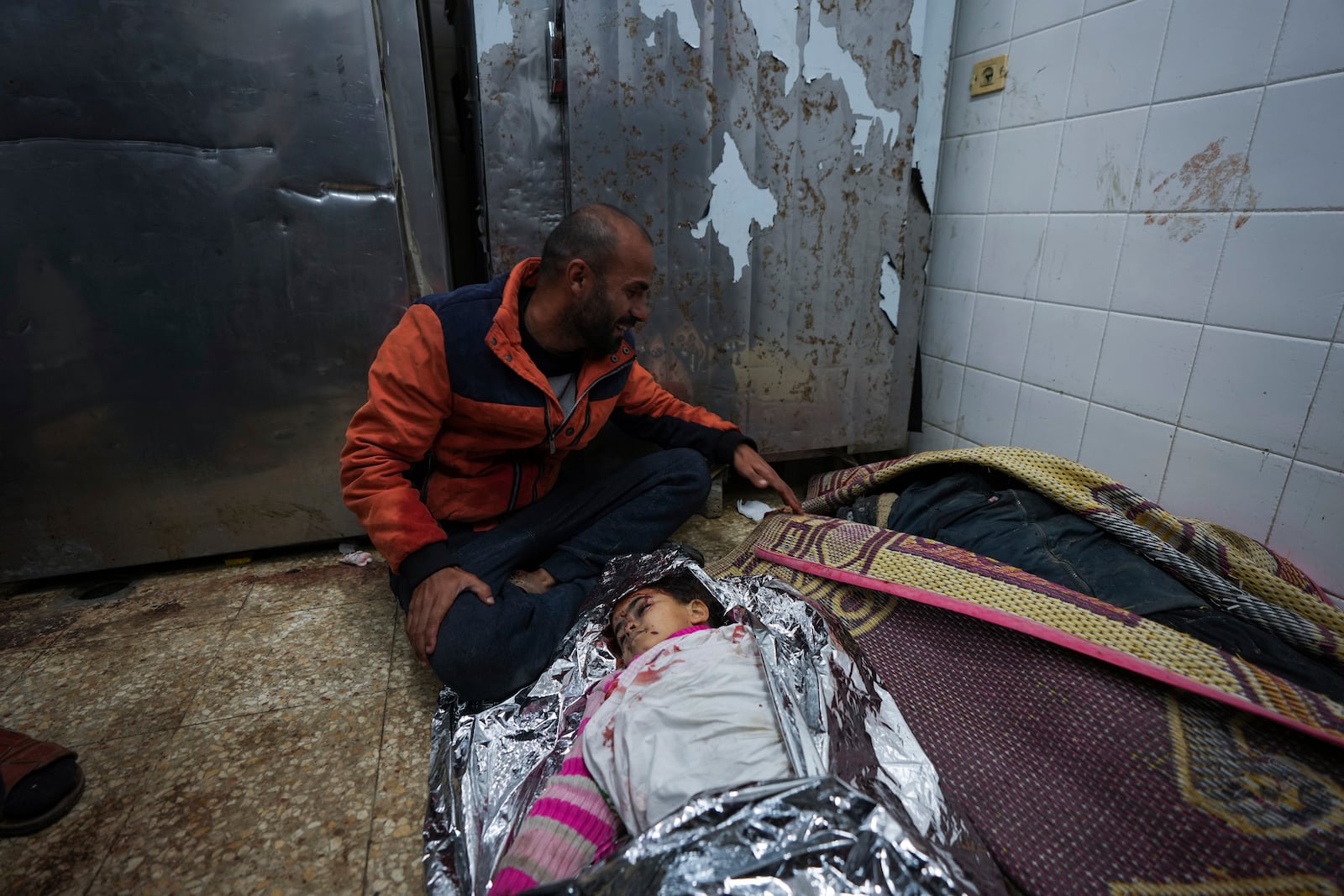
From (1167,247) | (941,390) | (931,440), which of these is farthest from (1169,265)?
(931,440)

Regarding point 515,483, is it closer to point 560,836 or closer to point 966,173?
point 560,836

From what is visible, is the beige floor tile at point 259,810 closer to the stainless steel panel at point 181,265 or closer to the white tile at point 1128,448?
the stainless steel panel at point 181,265

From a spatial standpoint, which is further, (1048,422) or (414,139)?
(1048,422)

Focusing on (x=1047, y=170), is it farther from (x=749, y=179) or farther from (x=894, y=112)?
(x=749, y=179)

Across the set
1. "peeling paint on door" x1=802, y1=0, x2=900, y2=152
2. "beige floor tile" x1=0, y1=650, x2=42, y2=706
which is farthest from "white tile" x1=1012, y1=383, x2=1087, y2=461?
"beige floor tile" x1=0, y1=650, x2=42, y2=706

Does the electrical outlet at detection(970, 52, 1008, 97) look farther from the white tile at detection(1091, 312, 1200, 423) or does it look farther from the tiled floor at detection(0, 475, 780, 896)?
the tiled floor at detection(0, 475, 780, 896)

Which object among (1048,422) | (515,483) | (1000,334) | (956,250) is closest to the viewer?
(515,483)

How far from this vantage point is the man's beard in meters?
1.33

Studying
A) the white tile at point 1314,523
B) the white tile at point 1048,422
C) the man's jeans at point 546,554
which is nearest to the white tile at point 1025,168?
the white tile at point 1048,422

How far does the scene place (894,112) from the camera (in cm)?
191

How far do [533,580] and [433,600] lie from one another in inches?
12.6

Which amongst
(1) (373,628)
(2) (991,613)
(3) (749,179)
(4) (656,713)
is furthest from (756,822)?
(3) (749,179)

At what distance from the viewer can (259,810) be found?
3.49ft

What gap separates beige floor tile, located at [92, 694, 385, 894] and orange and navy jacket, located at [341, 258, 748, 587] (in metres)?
0.34
